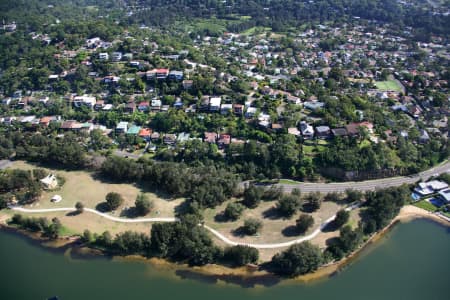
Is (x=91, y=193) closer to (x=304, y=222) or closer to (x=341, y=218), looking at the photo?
(x=304, y=222)

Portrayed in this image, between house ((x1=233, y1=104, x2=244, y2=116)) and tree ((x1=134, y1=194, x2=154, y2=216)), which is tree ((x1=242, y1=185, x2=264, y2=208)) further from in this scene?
house ((x1=233, y1=104, x2=244, y2=116))

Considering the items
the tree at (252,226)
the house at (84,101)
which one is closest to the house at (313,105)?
the tree at (252,226)

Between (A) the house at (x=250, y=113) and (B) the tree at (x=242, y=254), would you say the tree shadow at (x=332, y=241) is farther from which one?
(A) the house at (x=250, y=113)

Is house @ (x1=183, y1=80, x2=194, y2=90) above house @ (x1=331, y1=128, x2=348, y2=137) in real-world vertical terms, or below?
above

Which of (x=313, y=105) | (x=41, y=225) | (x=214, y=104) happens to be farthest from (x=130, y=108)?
(x=313, y=105)

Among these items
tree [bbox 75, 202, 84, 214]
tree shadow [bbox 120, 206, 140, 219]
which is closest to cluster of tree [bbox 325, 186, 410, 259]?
tree shadow [bbox 120, 206, 140, 219]

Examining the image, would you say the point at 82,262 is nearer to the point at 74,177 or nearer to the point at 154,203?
the point at 154,203
